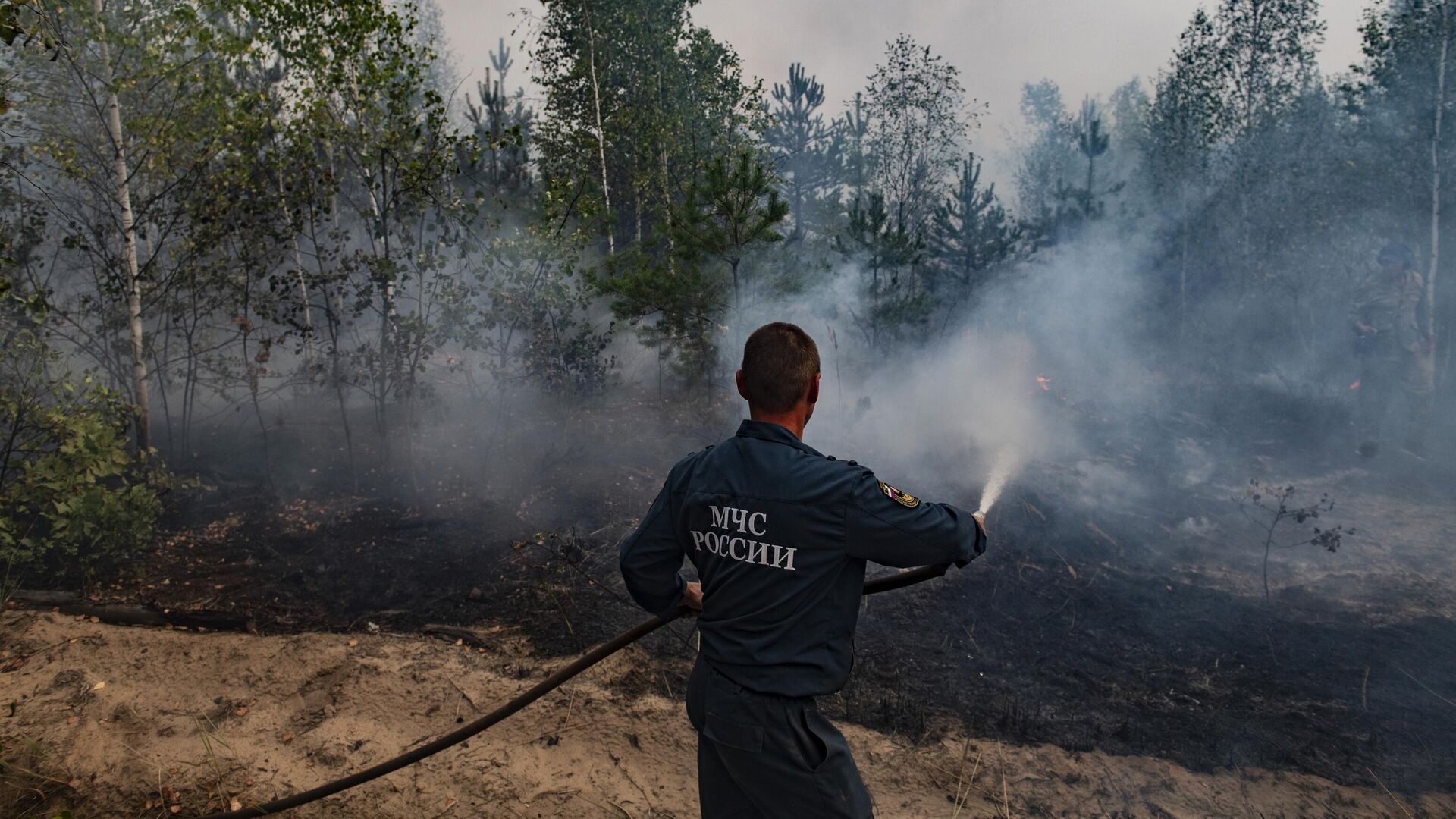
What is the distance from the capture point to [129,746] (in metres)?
4.63

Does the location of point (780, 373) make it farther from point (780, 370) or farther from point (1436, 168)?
point (1436, 168)

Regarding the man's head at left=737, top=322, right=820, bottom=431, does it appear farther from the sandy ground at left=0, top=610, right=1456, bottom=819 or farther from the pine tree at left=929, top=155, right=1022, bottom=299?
the pine tree at left=929, top=155, right=1022, bottom=299

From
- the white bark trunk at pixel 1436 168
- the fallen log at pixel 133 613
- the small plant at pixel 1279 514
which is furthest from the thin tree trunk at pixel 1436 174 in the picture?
the fallen log at pixel 133 613

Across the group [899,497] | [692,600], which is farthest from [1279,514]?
[692,600]

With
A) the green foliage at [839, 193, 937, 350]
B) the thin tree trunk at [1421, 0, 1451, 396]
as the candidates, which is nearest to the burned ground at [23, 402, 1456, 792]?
the green foliage at [839, 193, 937, 350]

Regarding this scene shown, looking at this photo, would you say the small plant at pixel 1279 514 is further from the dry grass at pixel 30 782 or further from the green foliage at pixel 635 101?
the green foliage at pixel 635 101

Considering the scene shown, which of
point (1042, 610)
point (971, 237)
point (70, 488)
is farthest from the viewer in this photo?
point (971, 237)

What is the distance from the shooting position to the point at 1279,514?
8.48 meters

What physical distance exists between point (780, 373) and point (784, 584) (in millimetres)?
677

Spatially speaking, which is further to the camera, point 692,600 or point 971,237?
point 971,237

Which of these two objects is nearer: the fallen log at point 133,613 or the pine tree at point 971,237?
the fallen log at point 133,613

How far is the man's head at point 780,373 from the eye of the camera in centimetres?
255

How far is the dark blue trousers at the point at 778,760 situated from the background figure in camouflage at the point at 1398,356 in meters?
15.6

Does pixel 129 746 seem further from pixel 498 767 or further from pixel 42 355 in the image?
pixel 42 355
